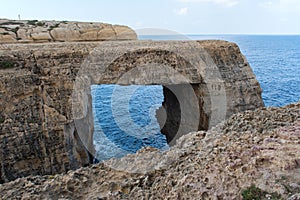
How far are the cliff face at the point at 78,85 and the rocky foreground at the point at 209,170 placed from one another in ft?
29.6

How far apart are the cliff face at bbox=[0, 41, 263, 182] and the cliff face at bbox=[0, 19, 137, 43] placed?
180 inches

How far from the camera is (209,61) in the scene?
1881cm

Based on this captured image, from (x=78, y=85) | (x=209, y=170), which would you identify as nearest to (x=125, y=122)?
(x=78, y=85)

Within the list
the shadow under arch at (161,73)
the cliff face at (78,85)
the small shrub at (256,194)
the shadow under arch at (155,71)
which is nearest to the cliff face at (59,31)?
the cliff face at (78,85)

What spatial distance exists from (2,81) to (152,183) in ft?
38.6

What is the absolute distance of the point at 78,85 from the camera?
1680 cm

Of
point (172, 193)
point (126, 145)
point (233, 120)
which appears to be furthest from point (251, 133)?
point (126, 145)

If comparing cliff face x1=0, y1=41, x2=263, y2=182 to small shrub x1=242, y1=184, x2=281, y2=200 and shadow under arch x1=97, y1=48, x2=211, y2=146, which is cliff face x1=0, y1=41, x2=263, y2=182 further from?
small shrub x1=242, y1=184, x2=281, y2=200

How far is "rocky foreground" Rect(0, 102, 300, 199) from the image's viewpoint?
17.2ft

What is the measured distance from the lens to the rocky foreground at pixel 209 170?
17.2 feet

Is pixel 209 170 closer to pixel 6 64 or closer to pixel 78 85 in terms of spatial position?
pixel 78 85

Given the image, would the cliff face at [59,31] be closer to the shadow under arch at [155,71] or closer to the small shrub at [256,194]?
the shadow under arch at [155,71]

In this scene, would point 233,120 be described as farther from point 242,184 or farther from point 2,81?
point 2,81

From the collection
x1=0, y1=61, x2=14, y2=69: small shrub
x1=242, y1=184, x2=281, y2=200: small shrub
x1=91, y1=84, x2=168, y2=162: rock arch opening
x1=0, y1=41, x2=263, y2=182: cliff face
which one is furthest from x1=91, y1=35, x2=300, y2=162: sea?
x1=242, y1=184, x2=281, y2=200: small shrub
